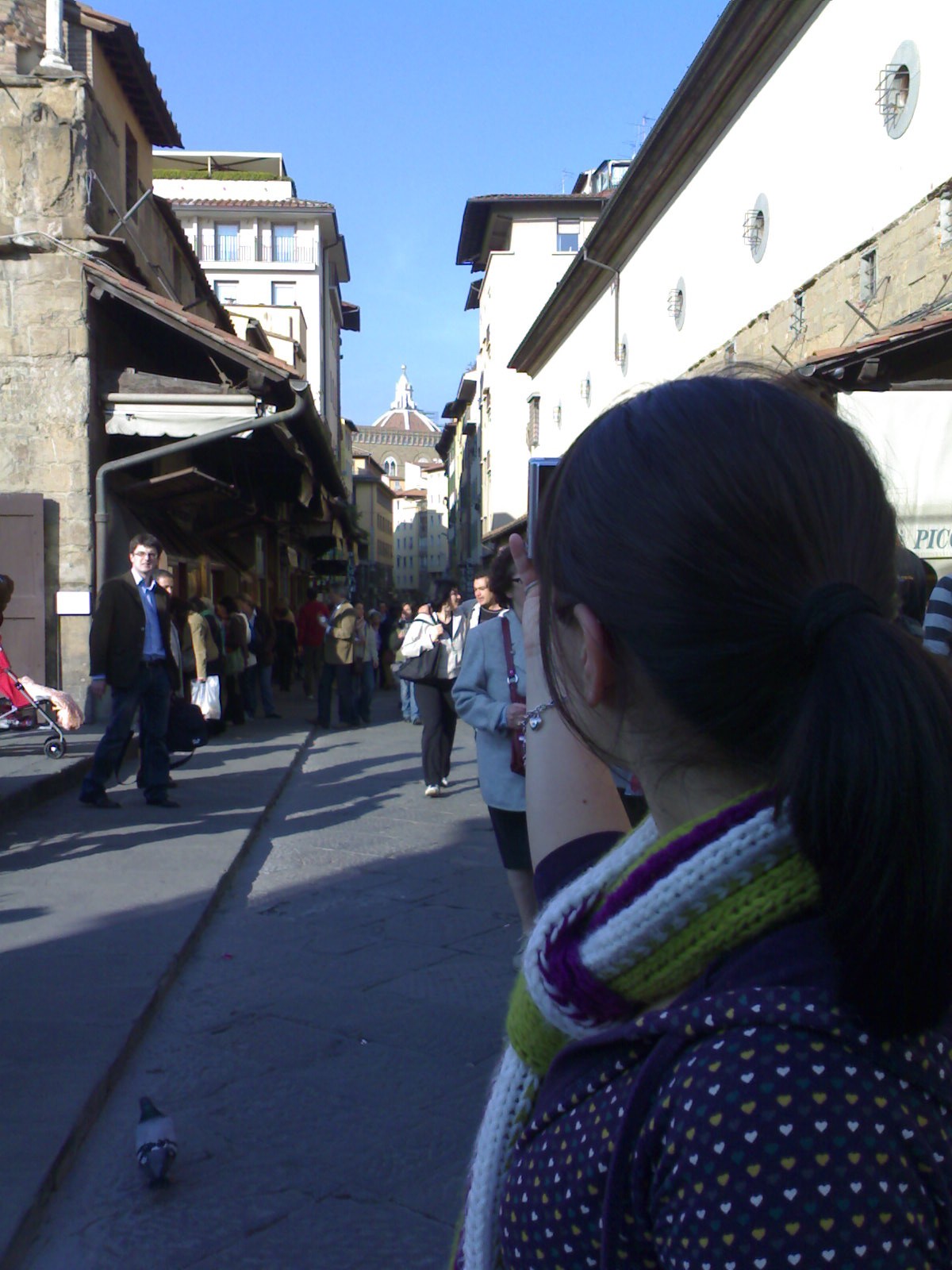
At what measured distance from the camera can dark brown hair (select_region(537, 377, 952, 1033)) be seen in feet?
2.27

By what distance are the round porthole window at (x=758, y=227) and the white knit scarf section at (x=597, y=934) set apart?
14.5 metres

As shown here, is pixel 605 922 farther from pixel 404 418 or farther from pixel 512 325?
pixel 404 418

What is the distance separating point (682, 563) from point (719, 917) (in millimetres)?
243

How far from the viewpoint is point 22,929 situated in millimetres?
5012

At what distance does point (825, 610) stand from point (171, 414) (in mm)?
11643

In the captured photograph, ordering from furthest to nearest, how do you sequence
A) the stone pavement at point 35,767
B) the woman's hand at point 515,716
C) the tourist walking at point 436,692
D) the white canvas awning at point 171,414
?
the white canvas awning at point 171,414, the tourist walking at point 436,692, the stone pavement at point 35,767, the woman's hand at point 515,716

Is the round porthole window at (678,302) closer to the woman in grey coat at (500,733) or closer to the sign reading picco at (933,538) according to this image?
the sign reading picco at (933,538)

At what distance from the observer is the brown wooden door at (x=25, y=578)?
11273 millimetres

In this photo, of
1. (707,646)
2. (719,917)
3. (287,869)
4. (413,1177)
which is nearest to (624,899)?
(719,917)

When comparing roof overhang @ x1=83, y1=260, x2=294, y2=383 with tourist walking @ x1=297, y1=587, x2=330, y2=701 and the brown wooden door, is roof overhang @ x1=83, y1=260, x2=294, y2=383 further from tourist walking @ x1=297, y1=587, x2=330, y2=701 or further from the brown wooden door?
tourist walking @ x1=297, y1=587, x2=330, y2=701

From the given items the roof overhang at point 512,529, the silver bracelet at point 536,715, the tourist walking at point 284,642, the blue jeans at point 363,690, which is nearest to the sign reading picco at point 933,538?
the roof overhang at point 512,529

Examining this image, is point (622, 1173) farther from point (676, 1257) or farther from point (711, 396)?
point (711, 396)

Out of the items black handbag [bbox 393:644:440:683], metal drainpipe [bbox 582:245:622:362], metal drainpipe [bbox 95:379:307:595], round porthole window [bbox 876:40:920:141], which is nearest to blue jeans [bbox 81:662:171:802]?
black handbag [bbox 393:644:440:683]

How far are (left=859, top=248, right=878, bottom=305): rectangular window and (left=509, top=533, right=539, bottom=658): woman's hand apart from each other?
1082 cm
